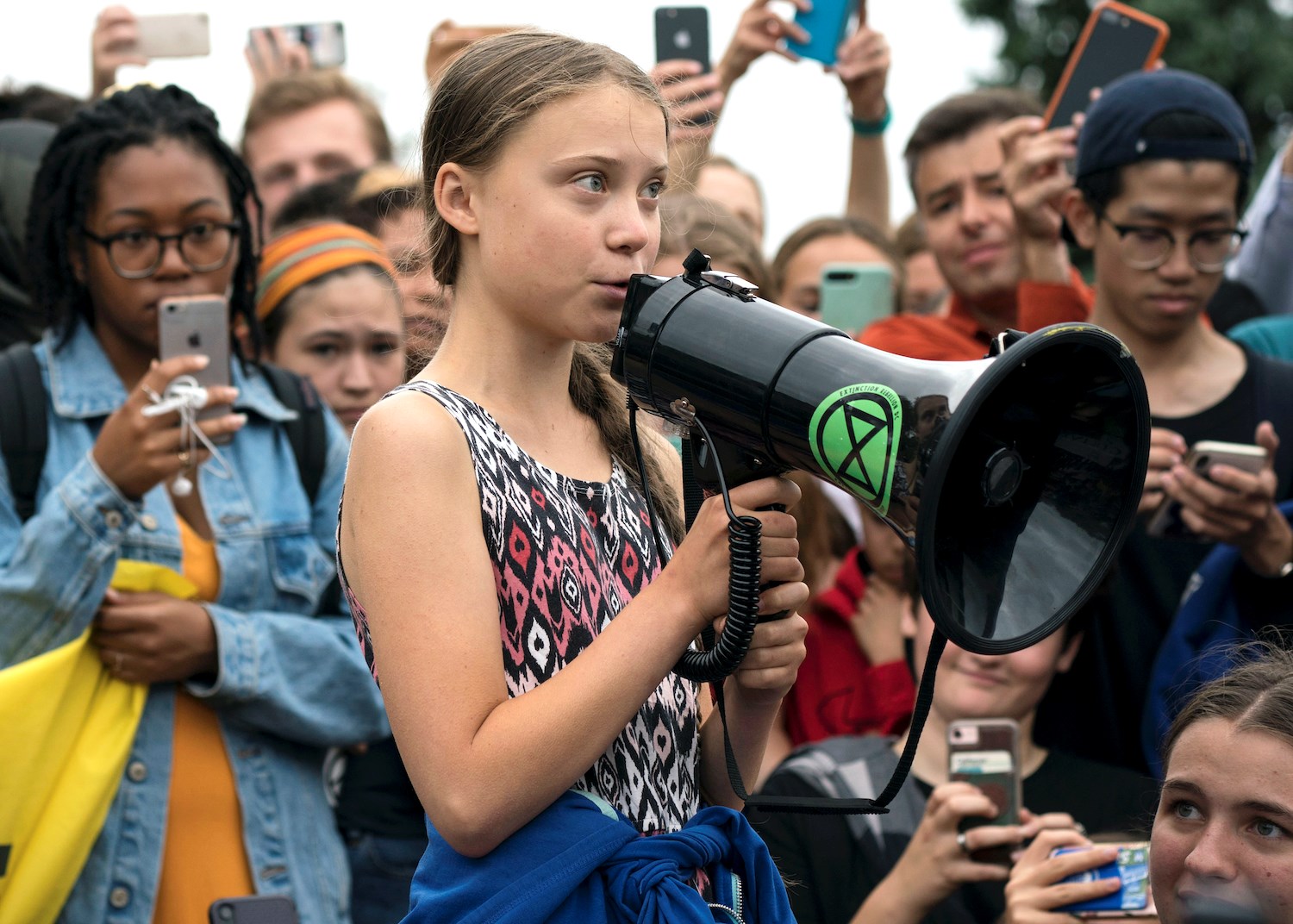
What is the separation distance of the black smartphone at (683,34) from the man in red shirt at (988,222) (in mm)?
728

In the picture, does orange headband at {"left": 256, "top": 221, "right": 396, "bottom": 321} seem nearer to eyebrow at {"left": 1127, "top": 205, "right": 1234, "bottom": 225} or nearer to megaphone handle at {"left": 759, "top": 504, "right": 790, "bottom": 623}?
eyebrow at {"left": 1127, "top": 205, "right": 1234, "bottom": 225}

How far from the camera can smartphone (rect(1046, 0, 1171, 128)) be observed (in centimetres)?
458

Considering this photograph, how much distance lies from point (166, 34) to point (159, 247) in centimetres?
184

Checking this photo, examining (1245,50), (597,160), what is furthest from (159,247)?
(1245,50)

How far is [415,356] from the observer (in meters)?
2.53

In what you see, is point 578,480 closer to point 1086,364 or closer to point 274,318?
point 1086,364

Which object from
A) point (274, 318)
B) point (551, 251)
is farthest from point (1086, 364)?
point (274, 318)

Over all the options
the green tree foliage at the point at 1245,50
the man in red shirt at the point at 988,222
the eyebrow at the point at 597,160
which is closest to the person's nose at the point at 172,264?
the eyebrow at the point at 597,160

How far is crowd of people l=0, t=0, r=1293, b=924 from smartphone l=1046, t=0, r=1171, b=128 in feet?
0.95

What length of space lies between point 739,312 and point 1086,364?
0.40m

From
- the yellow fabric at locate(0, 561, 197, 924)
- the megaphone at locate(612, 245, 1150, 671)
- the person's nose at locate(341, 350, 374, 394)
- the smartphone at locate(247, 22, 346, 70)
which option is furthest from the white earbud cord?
the smartphone at locate(247, 22, 346, 70)

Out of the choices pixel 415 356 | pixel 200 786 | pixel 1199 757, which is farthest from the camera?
pixel 200 786

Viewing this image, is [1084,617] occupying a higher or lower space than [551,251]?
lower

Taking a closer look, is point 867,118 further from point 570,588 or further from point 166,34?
point 570,588
